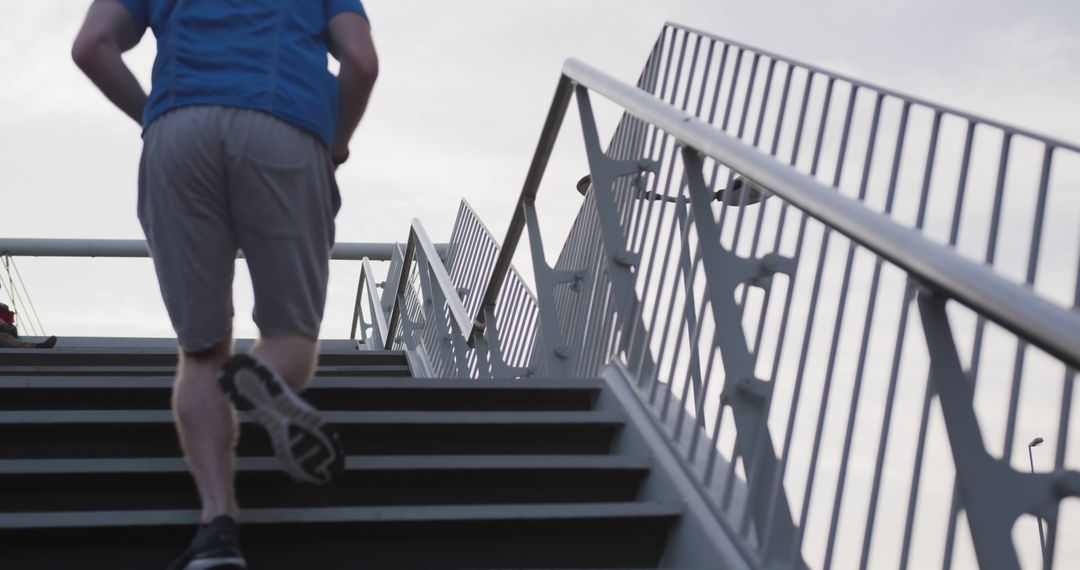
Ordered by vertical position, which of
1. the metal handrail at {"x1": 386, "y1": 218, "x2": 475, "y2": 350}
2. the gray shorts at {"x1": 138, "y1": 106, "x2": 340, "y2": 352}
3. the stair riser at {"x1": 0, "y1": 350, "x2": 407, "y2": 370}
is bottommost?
the gray shorts at {"x1": 138, "y1": 106, "x2": 340, "y2": 352}

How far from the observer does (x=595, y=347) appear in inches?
171

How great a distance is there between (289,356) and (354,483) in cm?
53

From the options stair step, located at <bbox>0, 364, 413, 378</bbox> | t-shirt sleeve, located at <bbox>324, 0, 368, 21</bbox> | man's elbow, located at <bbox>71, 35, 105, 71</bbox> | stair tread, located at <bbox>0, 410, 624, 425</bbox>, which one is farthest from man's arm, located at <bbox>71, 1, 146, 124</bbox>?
stair step, located at <bbox>0, 364, 413, 378</bbox>

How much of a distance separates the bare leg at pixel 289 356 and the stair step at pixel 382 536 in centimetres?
32

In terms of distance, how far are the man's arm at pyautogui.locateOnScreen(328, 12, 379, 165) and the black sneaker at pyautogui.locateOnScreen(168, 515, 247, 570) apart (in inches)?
35.4

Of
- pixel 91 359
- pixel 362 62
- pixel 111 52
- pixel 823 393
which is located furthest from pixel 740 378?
pixel 91 359

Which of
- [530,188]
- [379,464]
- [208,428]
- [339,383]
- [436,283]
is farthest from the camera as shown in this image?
[436,283]

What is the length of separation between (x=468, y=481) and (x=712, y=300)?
2.44 feet

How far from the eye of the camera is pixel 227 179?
280 cm

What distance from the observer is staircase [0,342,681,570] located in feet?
9.54

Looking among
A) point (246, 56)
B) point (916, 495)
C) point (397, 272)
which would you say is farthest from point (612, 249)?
point (397, 272)

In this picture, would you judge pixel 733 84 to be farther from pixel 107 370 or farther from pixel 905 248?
pixel 107 370

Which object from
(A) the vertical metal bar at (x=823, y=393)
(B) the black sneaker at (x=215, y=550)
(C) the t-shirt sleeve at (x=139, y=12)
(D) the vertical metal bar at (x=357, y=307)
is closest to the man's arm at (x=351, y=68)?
(C) the t-shirt sleeve at (x=139, y=12)

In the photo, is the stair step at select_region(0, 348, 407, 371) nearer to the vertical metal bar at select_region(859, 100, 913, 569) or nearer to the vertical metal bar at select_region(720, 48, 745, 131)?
the vertical metal bar at select_region(720, 48, 745, 131)
